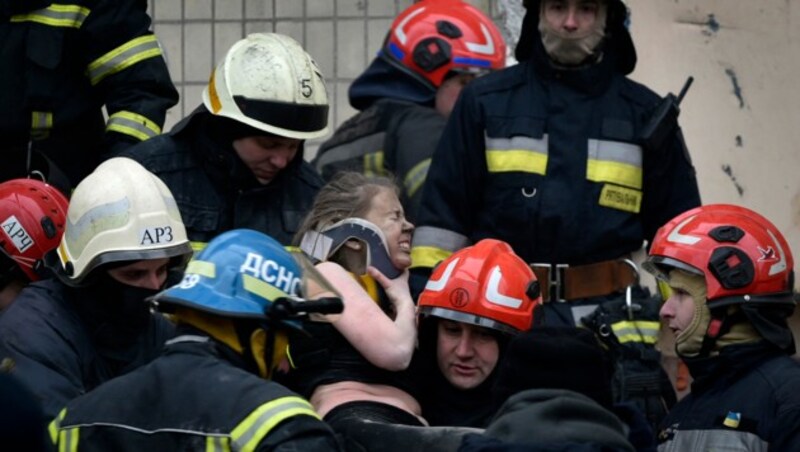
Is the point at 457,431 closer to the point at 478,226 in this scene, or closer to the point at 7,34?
the point at 478,226

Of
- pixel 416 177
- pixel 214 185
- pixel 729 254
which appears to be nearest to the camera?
pixel 729 254

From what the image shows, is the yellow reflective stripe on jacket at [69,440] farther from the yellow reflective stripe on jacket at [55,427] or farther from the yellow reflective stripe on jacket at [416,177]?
the yellow reflective stripe on jacket at [416,177]

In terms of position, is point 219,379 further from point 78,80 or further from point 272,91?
point 78,80

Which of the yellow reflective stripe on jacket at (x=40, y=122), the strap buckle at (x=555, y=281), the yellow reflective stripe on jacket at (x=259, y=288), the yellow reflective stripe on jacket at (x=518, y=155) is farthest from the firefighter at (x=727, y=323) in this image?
the yellow reflective stripe on jacket at (x=40, y=122)

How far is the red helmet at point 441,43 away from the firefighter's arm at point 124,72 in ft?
4.09

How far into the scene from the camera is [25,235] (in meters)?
6.52

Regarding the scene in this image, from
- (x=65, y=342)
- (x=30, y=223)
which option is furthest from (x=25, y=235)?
(x=65, y=342)

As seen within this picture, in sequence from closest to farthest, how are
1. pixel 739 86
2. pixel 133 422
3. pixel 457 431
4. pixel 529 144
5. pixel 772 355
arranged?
pixel 133 422 → pixel 457 431 → pixel 772 355 → pixel 529 144 → pixel 739 86

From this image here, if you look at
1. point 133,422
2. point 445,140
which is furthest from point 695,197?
point 133,422

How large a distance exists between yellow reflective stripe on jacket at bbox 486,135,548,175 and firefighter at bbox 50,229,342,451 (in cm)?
223

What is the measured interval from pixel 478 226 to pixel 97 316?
1790 mm

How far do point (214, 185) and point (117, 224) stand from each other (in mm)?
1170

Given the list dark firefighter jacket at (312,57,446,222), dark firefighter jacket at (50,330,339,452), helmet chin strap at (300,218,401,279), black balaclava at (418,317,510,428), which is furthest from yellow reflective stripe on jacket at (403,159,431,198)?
dark firefighter jacket at (50,330,339,452)

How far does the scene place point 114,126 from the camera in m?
7.52
